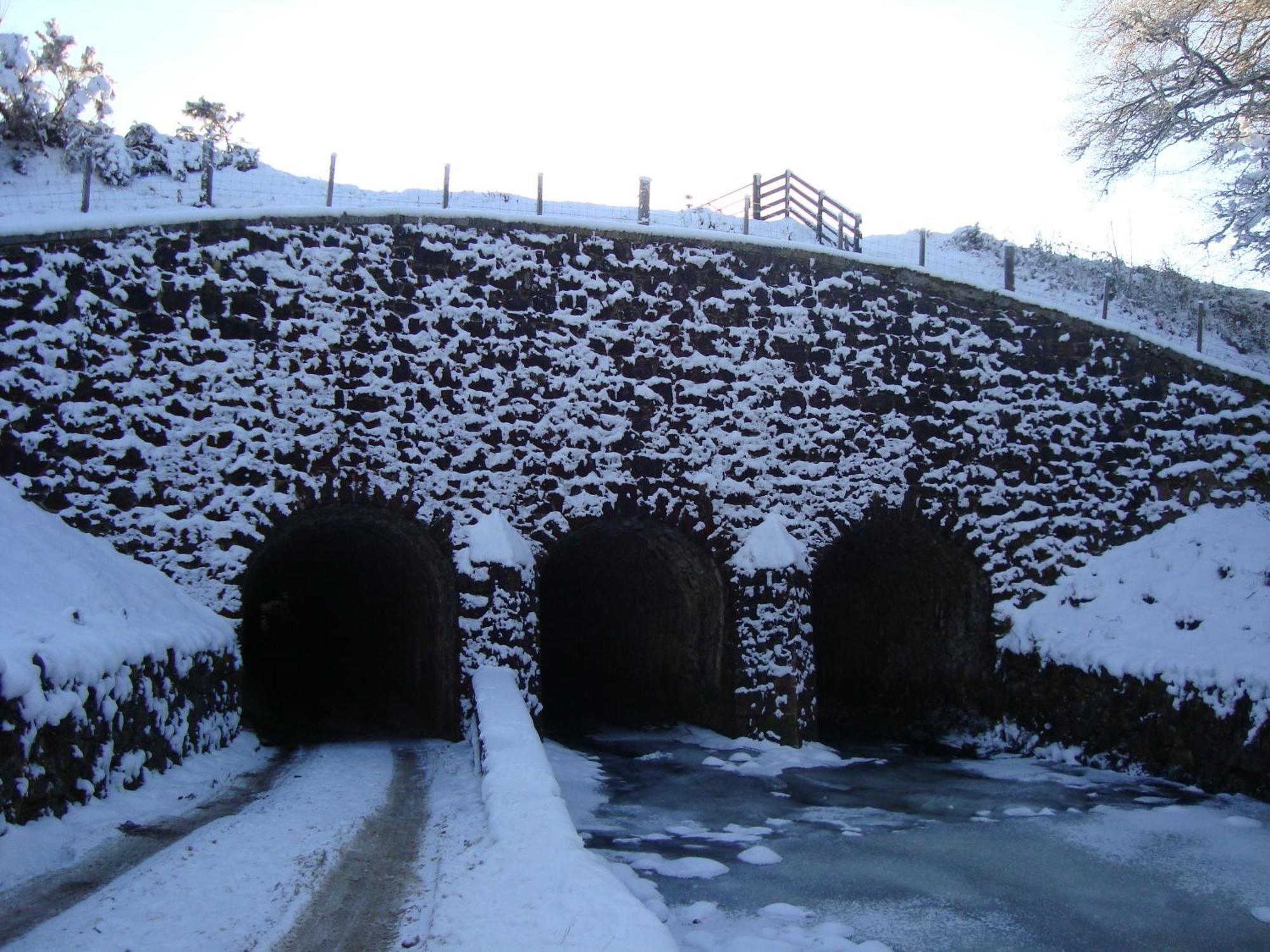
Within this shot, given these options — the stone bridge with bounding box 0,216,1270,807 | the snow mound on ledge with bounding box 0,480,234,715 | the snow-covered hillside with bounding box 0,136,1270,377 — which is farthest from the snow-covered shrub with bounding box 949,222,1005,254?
the snow mound on ledge with bounding box 0,480,234,715

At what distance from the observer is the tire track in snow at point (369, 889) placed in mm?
4578

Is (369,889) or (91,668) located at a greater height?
(91,668)

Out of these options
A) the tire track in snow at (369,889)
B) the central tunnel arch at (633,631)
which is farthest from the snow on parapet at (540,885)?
the central tunnel arch at (633,631)

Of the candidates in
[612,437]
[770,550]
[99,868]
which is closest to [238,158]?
[612,437]

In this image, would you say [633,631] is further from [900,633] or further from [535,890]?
[535,890]

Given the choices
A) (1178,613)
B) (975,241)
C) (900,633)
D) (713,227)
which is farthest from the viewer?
(975,241)

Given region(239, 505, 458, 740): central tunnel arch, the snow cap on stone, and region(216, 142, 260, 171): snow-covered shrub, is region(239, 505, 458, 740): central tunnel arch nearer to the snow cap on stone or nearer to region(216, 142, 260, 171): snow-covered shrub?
the snow cap on stone

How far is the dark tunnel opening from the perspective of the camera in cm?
1234

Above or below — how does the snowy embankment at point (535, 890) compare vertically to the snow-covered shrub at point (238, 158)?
below

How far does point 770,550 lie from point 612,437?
87.0 inches

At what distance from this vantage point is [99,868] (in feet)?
17.9

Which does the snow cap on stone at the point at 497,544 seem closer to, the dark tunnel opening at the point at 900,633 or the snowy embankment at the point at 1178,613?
the dark tunnel opening at the point at 900,633

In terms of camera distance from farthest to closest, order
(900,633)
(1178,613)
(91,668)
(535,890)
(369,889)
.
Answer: (900,633)
(1178,613)
(91,668)
(369,889)
(535,890)

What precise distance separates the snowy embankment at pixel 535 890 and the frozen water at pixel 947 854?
2.59 feet
